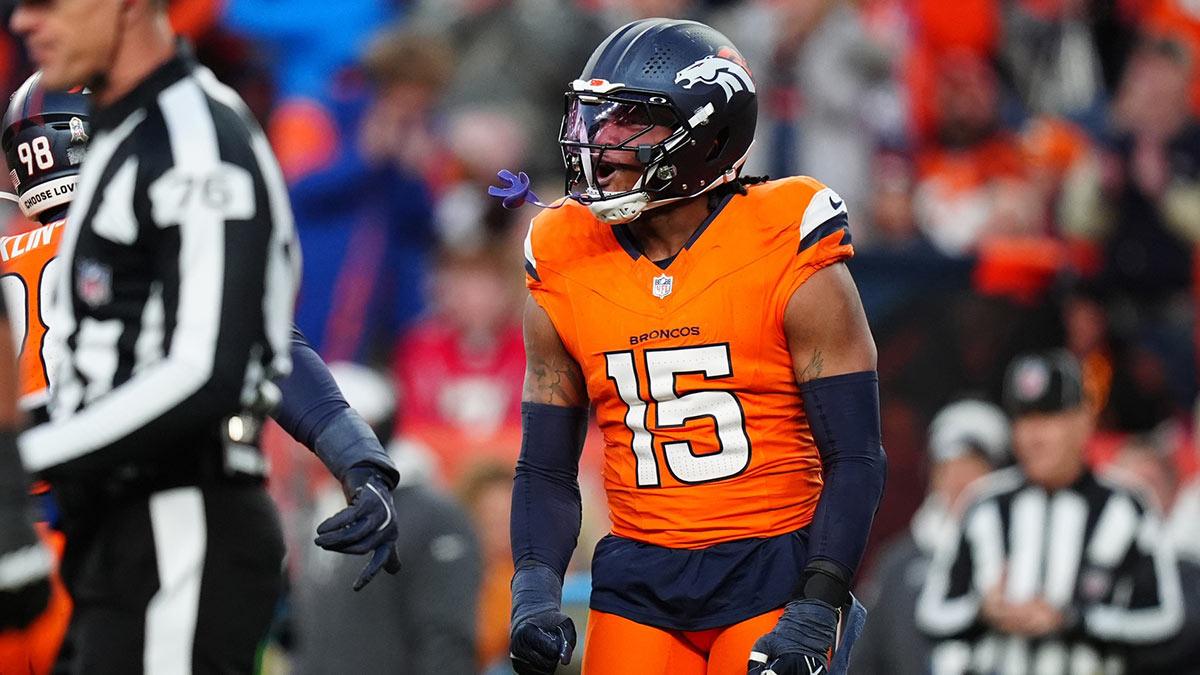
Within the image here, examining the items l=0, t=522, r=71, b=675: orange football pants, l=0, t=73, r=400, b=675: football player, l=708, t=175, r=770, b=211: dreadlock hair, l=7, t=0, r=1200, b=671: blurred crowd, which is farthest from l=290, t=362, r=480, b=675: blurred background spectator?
l=0, t=522, r=71, b=675: orange football pants

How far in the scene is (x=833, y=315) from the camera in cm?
437

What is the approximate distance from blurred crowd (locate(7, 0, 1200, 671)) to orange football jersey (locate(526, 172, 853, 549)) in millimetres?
4148

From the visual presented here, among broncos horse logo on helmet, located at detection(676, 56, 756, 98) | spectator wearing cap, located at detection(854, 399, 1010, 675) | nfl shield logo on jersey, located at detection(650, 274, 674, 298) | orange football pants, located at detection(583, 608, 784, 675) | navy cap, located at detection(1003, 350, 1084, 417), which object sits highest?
broncos horse logo on helmet, located at detection(676, 56, 756, 98)

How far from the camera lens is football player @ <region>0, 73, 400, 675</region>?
4.09m

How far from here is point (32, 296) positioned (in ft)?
14.5

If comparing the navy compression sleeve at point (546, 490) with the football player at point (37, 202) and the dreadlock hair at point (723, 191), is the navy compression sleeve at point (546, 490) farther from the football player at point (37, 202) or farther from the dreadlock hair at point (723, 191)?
the football player at point (37, 202)

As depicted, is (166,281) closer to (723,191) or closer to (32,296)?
(32,296)

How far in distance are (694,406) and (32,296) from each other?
1.54 meters

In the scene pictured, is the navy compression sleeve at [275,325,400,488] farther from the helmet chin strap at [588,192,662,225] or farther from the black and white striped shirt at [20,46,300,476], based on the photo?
the helmet chin strap at [588,192,662,225]

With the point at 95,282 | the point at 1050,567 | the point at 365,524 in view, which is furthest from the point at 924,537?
the point at 95,282

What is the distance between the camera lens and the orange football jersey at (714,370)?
4.41 m

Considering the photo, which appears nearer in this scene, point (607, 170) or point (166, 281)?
point (166, 281)

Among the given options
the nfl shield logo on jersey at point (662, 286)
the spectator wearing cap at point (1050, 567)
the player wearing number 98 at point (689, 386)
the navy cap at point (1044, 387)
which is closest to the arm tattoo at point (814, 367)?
the player wearing number 98 at point (689, 386)

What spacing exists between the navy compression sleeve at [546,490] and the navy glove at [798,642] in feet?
1.96
